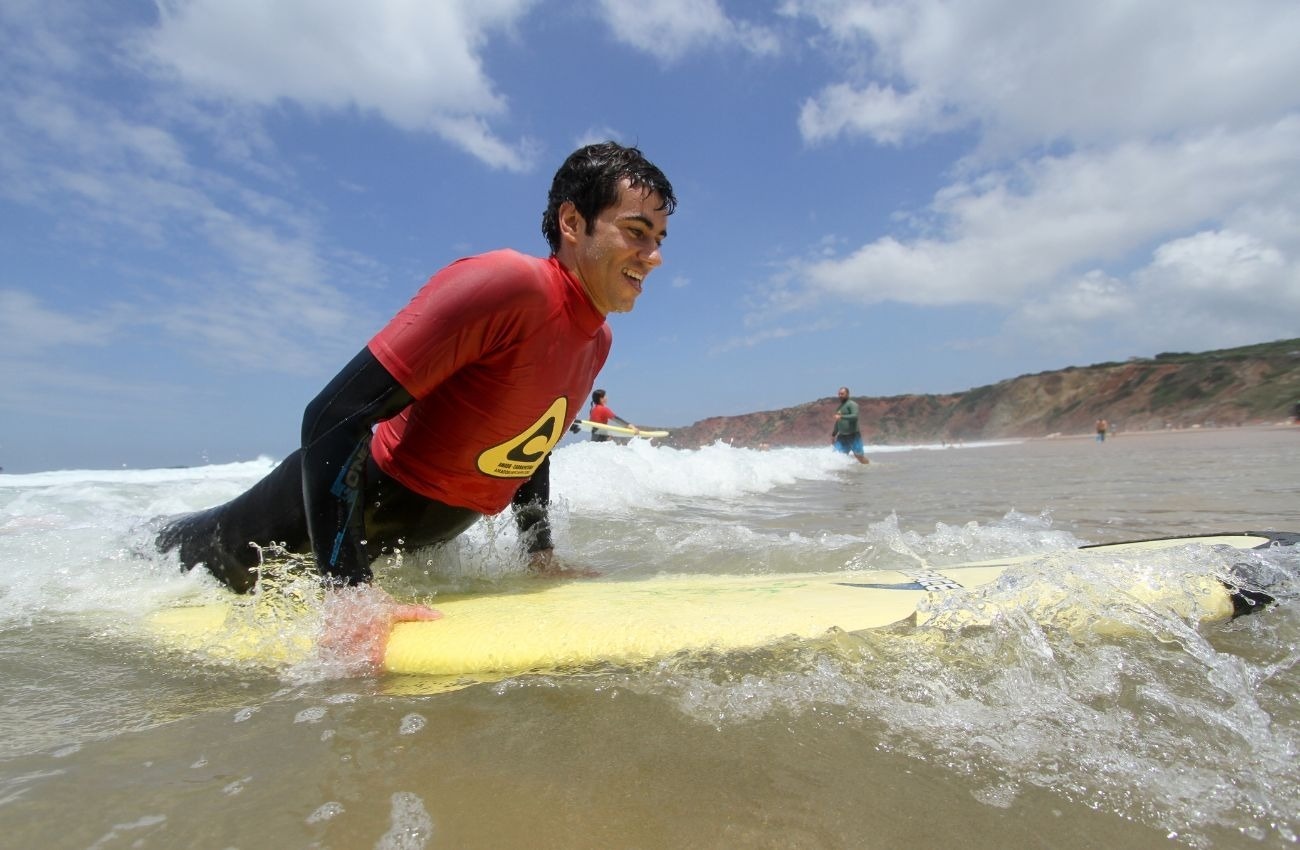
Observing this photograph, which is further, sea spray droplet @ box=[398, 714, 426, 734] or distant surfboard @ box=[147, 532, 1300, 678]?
distant surfboard @ box=[147, 532, 1300, 678]

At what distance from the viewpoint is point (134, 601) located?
2316 millimetres

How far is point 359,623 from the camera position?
170 centimetres

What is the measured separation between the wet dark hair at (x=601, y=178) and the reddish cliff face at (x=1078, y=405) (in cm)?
3122

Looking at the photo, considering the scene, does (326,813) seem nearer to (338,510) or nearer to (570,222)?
(338,510)

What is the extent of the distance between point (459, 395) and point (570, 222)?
24.0 inches

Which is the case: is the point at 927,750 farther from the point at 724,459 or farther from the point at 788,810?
the point at 724,459

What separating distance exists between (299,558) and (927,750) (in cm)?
181

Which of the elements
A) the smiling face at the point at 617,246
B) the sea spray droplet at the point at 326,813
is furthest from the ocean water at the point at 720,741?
the smiling face at the point at 617,246

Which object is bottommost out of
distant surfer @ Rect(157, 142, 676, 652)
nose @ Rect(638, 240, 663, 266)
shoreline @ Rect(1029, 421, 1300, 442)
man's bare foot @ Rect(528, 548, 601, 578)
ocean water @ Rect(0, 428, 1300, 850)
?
shoreline @ Rect(1029, 421, 1300, 442)

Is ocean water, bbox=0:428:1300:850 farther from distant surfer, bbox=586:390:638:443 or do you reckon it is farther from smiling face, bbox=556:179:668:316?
distant surfer, bbox=586:390:638:443

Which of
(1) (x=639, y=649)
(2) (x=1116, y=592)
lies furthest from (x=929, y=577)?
(1) (x=639, y=649)

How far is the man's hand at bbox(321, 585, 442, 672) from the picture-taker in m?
1.63

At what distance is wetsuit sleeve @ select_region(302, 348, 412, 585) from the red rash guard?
Answer: 0.20 ft

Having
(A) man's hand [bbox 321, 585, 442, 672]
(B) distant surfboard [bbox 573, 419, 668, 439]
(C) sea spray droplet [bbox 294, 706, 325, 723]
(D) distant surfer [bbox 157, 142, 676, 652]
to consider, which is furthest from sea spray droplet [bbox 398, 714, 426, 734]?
(B) distant surfboard [bbox 573, 419, 668, 439]
